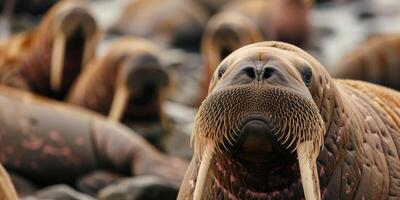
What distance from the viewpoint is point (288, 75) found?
4914mm

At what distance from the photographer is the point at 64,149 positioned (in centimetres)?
997

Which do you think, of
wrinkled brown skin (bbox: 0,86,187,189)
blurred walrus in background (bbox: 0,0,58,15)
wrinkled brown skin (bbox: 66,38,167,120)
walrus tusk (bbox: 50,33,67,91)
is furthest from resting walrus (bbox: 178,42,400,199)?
blurred walrus in background (bbox: 0,0,58,15)

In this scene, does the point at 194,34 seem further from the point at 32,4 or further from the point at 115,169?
the point at 115,169

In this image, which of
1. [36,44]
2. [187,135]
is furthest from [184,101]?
[187,135]

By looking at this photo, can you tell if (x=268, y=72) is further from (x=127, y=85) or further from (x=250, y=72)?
(x=127, y=85)

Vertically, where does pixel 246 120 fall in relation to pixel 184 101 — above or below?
below

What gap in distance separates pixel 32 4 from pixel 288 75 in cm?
1866

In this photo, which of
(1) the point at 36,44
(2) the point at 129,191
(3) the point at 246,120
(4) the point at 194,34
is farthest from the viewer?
(4) the point at 194,34

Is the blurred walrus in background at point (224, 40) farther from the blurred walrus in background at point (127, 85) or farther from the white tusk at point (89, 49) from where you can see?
the blurred walrus in background at point (127, 85)

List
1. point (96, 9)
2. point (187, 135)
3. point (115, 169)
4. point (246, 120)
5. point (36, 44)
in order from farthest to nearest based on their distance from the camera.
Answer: point (96, 9) → point (36, 44) → point (187, 135) → point (115, 169) → point (246, 120)

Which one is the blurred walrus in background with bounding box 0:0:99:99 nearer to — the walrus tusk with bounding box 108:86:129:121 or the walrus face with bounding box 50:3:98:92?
the walrus face with bounding box 50:3:98:92

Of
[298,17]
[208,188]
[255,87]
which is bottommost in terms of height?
[208,188]

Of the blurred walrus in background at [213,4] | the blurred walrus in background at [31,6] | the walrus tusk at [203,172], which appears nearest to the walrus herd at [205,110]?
the walrus tusk at [203,172]

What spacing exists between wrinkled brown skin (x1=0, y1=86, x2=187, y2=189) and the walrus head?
445cm
